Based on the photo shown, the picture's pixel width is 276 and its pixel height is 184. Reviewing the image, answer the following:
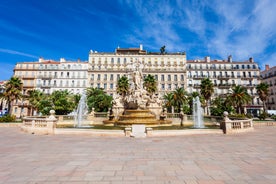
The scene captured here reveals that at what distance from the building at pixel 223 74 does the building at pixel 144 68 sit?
13.1ft

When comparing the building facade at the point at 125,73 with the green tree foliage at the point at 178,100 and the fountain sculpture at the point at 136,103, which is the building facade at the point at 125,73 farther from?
the fountain sculpture at the point at 136,103

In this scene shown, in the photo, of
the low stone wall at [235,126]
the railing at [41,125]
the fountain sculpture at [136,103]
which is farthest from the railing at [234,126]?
the railing at [41,125]

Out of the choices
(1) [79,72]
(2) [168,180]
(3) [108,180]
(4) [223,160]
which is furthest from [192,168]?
(1) [79,72]

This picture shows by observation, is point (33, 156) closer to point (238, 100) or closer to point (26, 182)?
point (26, 182)

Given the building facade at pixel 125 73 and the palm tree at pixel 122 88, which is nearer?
the palm tree at pixel 122 88

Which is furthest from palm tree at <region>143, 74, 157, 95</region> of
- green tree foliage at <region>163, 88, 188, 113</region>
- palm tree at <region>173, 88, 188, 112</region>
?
palm tree at <region>173, 88, 188, 112</region>

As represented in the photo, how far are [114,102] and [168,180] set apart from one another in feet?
79.8

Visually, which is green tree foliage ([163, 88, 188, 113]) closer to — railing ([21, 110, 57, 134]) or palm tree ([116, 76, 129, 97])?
palm tree ([116, 76, 129, 97])

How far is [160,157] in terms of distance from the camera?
613 cm

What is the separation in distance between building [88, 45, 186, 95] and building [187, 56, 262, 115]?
3.99 metres

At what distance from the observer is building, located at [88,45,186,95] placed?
192 ft

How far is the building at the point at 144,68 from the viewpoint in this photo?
2301 inches

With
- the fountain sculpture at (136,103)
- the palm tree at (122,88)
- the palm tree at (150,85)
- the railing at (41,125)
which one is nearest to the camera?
the railing at (41,125)

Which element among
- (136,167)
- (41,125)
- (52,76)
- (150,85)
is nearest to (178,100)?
(150,85)
